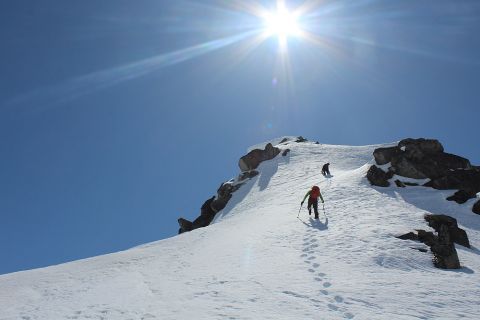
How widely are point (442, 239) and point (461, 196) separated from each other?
51.7 ft

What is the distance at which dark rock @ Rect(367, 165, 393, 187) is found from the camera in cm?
3438

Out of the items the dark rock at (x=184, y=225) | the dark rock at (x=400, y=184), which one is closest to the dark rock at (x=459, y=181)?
the dark rock at (x=400, y=184)

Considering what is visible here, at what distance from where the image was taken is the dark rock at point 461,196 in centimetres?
3047

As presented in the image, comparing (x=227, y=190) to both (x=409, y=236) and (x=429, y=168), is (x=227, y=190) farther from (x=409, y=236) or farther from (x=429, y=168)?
(x=409, y=236)

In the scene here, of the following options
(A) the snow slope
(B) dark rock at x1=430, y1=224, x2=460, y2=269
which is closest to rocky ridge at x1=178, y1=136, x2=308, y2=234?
(A) the snow slope

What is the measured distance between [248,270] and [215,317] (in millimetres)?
5038

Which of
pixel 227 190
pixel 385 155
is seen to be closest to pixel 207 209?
pixel 227 190

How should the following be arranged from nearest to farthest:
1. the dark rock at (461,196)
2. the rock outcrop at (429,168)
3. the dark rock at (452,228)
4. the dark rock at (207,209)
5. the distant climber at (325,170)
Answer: the dark rock at (452,228)
the dark rock at (461,196)
the rock outcrop at (429,168)
the distant climber at (325,170)
the dark rock at (207,209)

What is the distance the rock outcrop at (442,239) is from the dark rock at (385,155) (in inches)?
686

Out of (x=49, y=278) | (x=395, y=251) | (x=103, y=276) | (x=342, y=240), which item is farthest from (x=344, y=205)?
(x=49, y=278)

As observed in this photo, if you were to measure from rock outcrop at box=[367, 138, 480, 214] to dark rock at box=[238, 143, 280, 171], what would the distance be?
83.7 ft

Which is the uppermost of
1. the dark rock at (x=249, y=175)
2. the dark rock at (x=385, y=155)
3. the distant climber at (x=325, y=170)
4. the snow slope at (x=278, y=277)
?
the dark rock at (x=249, y=175)

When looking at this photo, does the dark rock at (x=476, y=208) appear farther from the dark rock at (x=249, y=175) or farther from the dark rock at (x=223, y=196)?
the dark rock at (x=249, y=175)

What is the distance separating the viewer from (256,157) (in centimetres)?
6600
